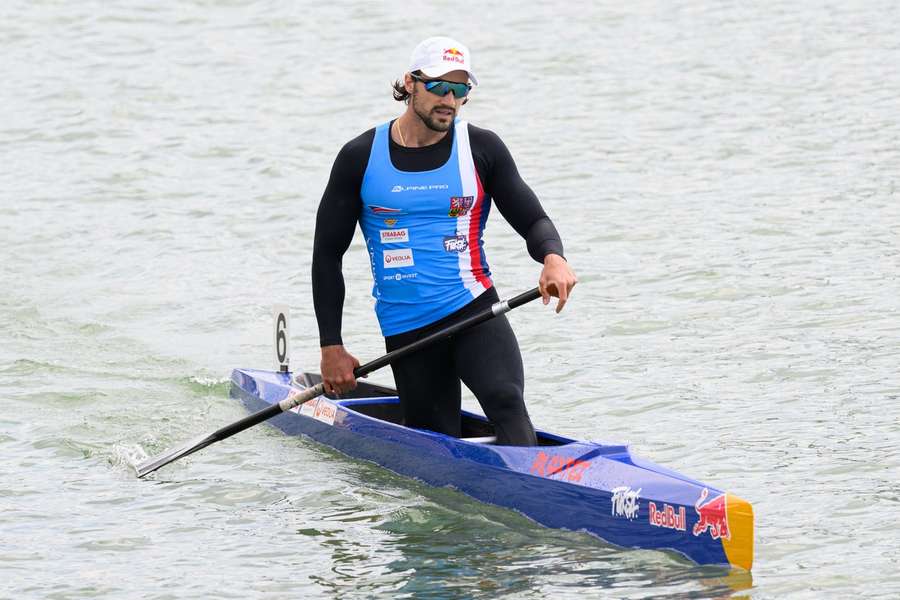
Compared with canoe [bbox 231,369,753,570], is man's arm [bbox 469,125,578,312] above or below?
above

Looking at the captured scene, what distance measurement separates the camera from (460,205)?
7363 mm

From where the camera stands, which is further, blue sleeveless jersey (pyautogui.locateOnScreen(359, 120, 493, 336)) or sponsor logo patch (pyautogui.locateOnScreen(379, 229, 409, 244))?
sponsor logo patch (pyautogui.locateOnScreen(379, 229, 409, 244))

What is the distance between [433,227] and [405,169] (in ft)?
1.05

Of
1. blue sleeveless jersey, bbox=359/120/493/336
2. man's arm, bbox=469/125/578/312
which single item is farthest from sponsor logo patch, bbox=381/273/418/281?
man's arm, bbox=469/125/578/312

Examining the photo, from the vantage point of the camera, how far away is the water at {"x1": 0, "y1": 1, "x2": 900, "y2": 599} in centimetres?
740

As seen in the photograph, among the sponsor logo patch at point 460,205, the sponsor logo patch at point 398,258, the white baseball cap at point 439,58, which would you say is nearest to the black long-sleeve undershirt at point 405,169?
the sponsor logo patch at point 460,205

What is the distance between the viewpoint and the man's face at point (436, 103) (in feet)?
23.4

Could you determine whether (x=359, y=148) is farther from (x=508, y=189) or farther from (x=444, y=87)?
(x=508, y=189)

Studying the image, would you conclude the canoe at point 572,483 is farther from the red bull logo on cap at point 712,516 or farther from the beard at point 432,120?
the beard at point 432,120

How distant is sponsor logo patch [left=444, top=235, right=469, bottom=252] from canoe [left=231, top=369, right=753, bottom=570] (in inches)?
40.1

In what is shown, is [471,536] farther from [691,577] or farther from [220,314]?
[220,314]

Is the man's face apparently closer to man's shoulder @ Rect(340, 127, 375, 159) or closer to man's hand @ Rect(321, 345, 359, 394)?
man's shoulder @ Rect(340, 127, 375, 159)

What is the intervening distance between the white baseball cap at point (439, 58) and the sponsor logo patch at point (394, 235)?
0.81m

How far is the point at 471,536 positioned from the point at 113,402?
3.81 metres
